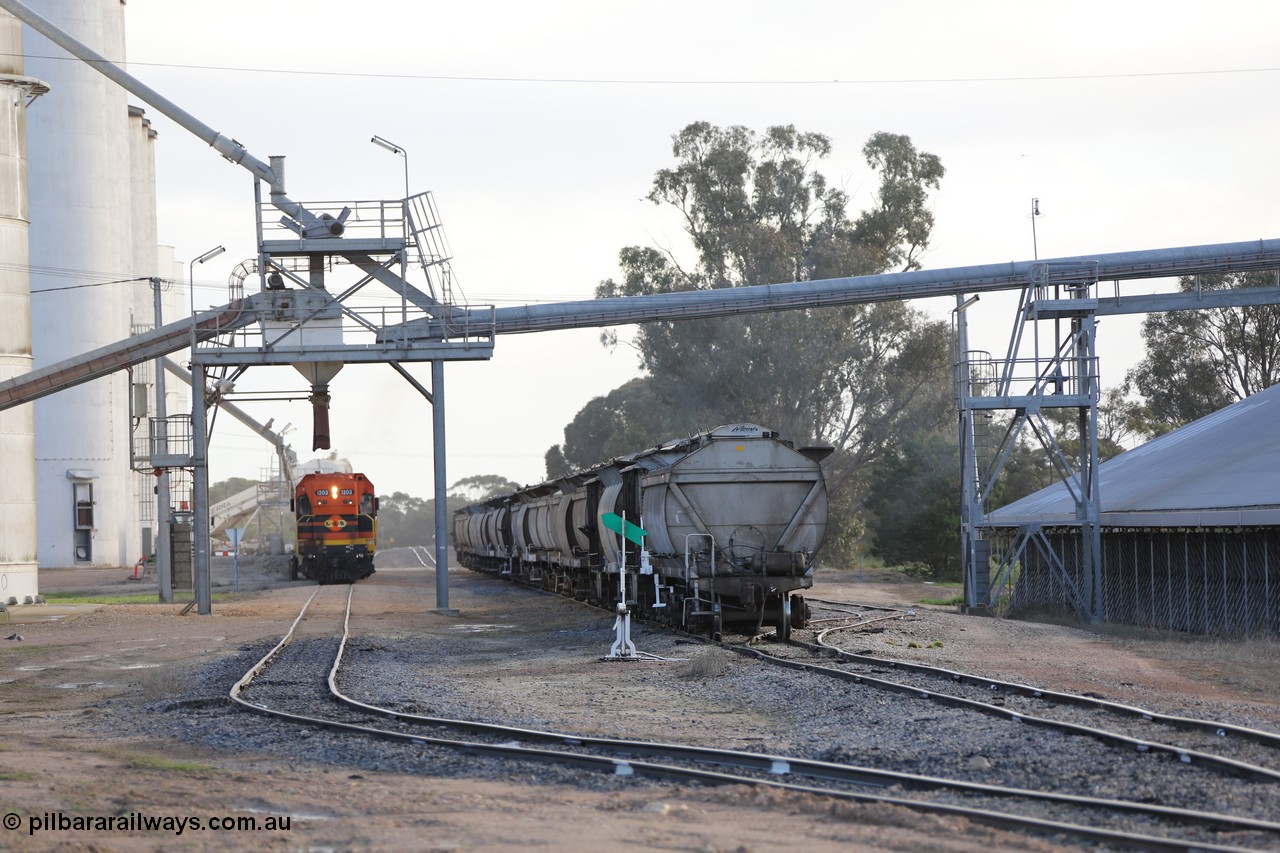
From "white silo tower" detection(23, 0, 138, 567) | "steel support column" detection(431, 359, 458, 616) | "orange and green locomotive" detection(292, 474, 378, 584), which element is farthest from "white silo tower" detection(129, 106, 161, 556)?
"steel support column" detection(431, 359, 458, 616)

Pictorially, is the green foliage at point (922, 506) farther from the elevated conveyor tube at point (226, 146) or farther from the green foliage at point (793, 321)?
the elevated conveyor tube at point (226, 146)

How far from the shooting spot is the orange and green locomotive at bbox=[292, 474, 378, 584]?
1928 inches

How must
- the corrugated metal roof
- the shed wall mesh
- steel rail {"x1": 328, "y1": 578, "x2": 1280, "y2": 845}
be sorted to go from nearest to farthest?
1. steel rail {"x1": 328, "y1": 578, "x2": 1280, "y2": 845}
2. the shed wall mesh
3. the corrugated metal roof

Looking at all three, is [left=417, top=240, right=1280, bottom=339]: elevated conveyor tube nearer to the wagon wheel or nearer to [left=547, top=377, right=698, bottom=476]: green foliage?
the wagon wheel

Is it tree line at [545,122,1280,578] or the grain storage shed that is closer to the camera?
the grain storage shed

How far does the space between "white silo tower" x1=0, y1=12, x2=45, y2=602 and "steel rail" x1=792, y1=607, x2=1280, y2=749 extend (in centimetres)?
2761

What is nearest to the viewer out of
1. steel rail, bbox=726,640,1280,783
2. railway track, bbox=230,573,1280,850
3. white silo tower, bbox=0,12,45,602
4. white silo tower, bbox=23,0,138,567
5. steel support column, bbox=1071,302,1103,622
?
railway track, bbox=230,573,1280,850

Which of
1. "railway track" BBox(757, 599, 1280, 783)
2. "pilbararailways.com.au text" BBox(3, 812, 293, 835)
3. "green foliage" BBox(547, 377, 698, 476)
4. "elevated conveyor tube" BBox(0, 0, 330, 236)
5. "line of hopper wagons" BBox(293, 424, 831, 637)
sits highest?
"elevated conveyor tube" BBox(0, 0, 330, 236)

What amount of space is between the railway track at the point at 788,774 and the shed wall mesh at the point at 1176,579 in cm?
1493

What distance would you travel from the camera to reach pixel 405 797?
9.84 m

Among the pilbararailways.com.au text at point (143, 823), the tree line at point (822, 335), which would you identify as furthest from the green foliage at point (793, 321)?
the pilbararailways.com.au text at point (143, 823)

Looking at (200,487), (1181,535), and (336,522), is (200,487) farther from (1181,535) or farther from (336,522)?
(1181,535)

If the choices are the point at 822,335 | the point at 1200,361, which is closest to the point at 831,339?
the point at 822,335

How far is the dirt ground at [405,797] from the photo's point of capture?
836 centimetres
